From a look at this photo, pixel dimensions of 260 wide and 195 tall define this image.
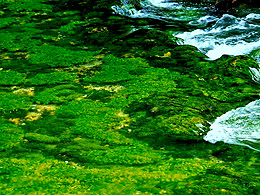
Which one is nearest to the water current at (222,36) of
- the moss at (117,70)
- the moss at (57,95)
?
the moss at (117,70)

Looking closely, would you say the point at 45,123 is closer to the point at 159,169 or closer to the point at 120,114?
the point at 120,114

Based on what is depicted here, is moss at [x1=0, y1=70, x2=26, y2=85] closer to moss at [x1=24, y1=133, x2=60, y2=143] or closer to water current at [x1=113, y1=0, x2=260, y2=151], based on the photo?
moss at [x1=24, y1=133, x2=60, y2=143]

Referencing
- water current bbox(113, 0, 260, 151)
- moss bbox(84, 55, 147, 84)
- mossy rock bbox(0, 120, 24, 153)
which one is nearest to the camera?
mossy rock bbox(0, 120, 24, 153)

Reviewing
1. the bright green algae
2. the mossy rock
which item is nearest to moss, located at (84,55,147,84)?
the bright green algae

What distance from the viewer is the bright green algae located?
5.43 meters

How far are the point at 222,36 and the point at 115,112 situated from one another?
7.71 meters

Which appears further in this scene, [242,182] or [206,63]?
[206,63]

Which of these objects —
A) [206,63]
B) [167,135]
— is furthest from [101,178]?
[206,63]

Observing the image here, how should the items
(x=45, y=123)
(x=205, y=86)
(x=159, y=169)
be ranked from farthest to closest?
(x=205, y=86) < (x=45, y=123) < (x=159, y=169)

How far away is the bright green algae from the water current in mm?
371

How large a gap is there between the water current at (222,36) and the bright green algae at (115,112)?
37 centimetres

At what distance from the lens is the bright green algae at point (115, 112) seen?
5.43m

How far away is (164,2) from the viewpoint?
62.6 feet

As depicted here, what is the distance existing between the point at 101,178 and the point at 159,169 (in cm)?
104
